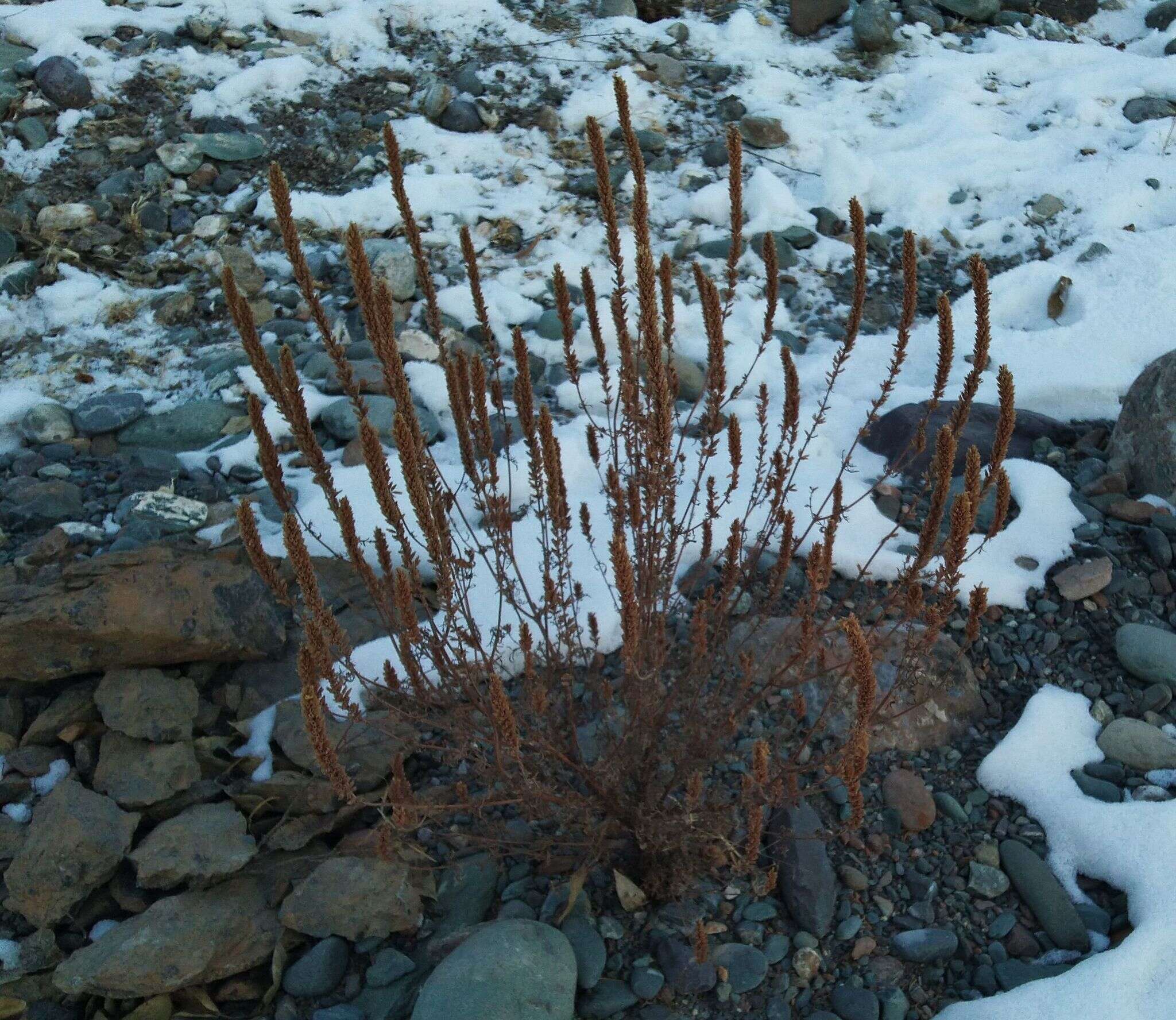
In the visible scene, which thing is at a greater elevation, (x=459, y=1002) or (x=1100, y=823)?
(x=459, y=1002)

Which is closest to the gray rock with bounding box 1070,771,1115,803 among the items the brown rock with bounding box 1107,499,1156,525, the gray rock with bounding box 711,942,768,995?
the gray rock with bounding box 711,942,768,995

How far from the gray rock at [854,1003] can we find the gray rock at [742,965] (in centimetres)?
17

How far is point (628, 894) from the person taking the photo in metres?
2.59

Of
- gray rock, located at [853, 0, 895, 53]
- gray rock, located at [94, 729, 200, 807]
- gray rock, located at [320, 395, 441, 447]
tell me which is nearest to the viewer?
gray rock, located at [94, 729, 200, 807]

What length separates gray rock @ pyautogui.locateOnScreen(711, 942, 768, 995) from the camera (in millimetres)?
2416

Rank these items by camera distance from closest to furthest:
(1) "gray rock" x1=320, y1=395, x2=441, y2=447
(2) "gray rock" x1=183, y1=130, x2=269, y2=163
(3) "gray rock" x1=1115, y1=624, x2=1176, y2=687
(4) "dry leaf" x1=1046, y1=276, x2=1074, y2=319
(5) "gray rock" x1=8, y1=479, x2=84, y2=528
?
(3) "gray rock" x1=1115, y1=624, x2=1176, y2=687
(5) "gray rock" x1=8, y1=479, x2=84, y2=528
(1) "gray rock" x1=320, y1=395, x2=441, y2=447
(4) "dry leaf" x1=1046, y1=276, x2=1074, y2=319
(2) "gray rock" x1=183, y1=130, x2=269, y2=163

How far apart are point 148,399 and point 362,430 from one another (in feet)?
10.3

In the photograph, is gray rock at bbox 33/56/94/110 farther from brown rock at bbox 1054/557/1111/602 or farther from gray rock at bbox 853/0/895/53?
brown rock at bbox 1054/557/1111/602

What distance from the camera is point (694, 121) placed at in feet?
21.2

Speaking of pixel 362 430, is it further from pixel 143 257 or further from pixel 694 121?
pixel 694 121

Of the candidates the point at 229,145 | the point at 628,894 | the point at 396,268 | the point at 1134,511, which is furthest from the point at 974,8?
the point at 628,894

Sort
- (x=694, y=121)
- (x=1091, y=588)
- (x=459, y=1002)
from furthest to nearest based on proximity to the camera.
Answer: (x=694, y=121), (x=1091, y=588), (x=459, y=1002)

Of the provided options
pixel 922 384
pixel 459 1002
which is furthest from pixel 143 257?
pixel 459 1002

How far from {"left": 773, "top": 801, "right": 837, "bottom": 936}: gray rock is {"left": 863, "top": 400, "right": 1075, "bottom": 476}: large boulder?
75.4 inches
